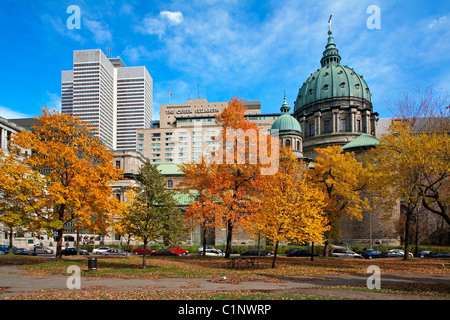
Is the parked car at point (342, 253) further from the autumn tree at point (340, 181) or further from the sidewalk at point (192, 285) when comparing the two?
the sidewalk at point (192, 285)

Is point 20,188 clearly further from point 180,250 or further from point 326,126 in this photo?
point 326,126

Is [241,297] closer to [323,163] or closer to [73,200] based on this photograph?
[73,200]

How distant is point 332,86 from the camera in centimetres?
8475

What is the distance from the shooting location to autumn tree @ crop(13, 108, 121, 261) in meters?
24.1

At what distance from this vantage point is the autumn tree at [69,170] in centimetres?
2414

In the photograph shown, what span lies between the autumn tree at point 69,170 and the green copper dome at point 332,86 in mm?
70008

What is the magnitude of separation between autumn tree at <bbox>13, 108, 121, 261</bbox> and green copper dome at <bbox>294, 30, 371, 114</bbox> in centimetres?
7001

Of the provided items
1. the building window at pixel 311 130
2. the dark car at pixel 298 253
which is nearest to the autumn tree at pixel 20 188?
the dark car at pixel 298 253

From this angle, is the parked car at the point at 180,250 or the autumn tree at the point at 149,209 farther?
the parked car at the point at 180,250

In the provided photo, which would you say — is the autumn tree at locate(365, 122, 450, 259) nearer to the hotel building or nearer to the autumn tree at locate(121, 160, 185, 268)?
the autumn tree at locate(121, 160, 185, 268)

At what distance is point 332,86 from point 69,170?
73745mm

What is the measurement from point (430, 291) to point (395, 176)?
11838 millimetres

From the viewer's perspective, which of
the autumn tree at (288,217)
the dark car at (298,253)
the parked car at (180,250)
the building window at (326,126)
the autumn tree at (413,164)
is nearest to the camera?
the autumn tree at (413,164)

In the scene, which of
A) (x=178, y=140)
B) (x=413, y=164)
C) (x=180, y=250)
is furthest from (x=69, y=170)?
(x=178, y=140)
